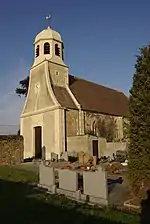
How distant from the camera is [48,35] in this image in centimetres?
3641

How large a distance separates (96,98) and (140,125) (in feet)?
99.2

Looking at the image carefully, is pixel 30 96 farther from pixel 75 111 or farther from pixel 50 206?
pixel 50 206

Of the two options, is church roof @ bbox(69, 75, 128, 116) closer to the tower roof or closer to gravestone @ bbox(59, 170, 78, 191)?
the tower roof

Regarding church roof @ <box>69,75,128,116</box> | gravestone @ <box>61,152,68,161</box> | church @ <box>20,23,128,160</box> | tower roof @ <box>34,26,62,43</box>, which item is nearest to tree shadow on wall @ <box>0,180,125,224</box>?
gravestone @ <box>61,152,68,161</box>

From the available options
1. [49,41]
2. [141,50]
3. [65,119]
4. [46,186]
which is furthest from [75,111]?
[141,50]

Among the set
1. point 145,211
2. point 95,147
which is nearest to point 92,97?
point 95,147

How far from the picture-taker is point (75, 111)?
33.4m

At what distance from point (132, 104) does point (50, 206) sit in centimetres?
401

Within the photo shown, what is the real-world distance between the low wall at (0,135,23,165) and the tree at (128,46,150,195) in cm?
1794

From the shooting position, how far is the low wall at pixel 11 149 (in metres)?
25.4

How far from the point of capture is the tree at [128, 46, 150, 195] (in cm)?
881

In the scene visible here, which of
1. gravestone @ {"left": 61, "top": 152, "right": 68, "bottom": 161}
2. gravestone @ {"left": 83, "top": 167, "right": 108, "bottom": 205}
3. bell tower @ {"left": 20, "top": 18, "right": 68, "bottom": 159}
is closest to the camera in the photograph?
gravestone @ {"left": 83, "top": 167, "right": 108, "bottom": 205}

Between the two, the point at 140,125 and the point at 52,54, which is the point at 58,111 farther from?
the point at 140,125

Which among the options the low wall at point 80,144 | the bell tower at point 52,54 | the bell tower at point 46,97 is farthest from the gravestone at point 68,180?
the bell tower at point 52,54
